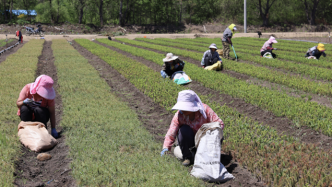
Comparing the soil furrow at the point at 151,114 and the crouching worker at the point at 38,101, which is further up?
the crouching worker at the point at 38,101

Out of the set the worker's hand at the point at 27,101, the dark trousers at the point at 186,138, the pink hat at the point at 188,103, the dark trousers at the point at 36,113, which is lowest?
the dark trousers at the point at 186,138

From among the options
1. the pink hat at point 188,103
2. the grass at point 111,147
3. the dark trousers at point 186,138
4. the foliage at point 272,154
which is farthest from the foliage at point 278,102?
the grass at point 111,147

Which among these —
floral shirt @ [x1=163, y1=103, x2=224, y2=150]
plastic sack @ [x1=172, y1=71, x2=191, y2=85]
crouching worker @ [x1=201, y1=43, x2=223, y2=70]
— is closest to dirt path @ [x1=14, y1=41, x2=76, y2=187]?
floral shirt @ [x1=163, y1=103, x2=224, y2=150]

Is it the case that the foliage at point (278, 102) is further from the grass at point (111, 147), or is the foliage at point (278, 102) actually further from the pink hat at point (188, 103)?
the grass at point (111, 147)

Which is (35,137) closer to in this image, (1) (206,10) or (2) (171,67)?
(2) (171,67)

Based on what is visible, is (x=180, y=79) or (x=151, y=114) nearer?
(x=151, y=114)

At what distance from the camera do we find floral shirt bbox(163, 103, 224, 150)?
396 cm

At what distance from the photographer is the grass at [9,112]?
3869mm

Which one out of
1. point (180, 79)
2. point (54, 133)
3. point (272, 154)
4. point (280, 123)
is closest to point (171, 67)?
point (180, 79)

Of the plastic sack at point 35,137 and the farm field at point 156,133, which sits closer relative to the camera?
the farm field at point 156,133

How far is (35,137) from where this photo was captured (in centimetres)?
472

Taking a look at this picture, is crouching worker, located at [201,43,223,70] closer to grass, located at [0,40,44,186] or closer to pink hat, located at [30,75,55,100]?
grass, located at [0,40,44,186]

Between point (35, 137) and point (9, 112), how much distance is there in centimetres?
216

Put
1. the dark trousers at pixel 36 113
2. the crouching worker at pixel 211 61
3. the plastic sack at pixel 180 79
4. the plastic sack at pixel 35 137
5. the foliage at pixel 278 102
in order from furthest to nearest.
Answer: the crouching worker at pixel 211 61 < the plastic sack at pixel 180 79 < the foliage at pixel 278 102 < the dark trousers at pixel 36 113 < the plastic sack at pixel 35 137
